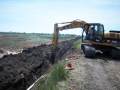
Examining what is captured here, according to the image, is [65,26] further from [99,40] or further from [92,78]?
[92,78]

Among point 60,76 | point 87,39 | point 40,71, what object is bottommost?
point 40,71

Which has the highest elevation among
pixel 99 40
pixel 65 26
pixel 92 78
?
pixel 65 26

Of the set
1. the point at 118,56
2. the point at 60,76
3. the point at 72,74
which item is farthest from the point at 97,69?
the point at 118,56

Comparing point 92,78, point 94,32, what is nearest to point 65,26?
point 94,32

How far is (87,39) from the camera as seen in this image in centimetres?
1702

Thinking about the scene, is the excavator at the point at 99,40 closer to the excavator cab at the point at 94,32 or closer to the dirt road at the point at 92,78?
the excavator cab at the point at 94,32

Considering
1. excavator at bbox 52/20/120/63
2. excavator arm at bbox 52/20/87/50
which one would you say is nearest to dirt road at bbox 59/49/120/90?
excavator at bbox 52/20/120/63

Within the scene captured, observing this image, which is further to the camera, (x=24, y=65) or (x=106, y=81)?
(x=24, y=65)

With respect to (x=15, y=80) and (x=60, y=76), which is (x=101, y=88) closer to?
(x=60, y=76)

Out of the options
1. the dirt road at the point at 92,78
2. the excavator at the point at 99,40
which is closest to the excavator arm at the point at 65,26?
the excavator at the point at 99,40

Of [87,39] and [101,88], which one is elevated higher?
[87,39]

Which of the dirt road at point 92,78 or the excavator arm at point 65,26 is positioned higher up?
the excavator arm at point 65,26

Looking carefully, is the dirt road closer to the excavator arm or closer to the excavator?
the excavator

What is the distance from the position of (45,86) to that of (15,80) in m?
4.21
